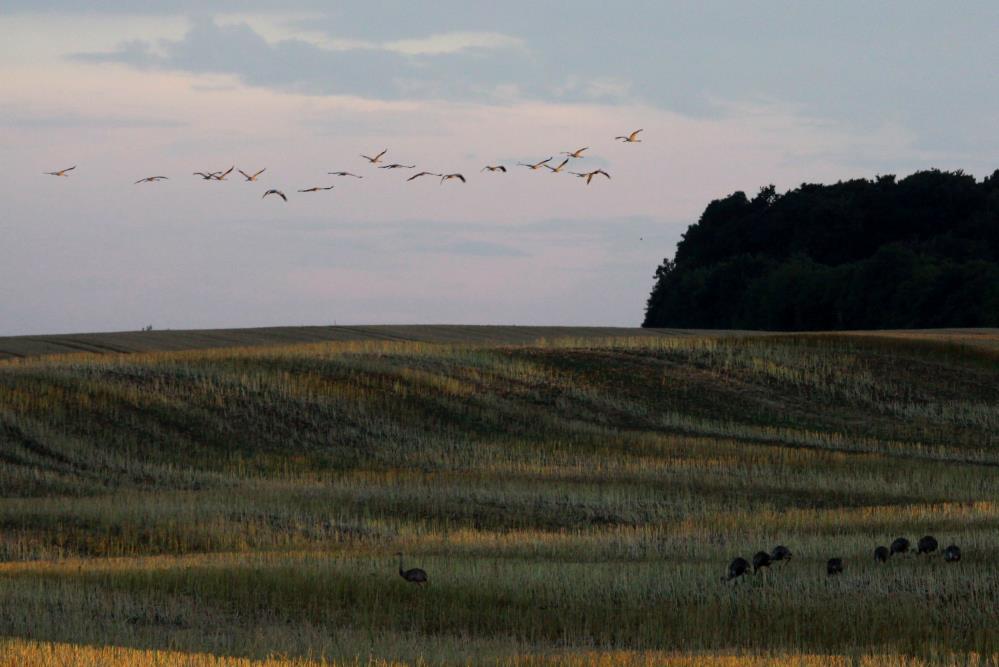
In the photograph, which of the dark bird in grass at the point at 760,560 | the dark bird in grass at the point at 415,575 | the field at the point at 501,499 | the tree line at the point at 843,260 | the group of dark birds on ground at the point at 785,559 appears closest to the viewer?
the field at the point at 501,499

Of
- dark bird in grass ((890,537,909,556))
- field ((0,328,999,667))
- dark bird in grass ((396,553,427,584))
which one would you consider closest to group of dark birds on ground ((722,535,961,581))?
dark bird in grass ((890,537,909,556))

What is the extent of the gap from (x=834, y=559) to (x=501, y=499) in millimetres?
12384

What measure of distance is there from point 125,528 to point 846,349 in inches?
1385

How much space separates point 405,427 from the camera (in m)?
43.6

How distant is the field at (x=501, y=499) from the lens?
18141 millimetres

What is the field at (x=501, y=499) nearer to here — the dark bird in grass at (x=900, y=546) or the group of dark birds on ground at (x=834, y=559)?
the group of dark birds on ground at (x=834, y=559)

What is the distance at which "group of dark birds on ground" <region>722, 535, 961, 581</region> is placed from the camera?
20.9m

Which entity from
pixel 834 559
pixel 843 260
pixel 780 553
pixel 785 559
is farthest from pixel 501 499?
pixel 843 260

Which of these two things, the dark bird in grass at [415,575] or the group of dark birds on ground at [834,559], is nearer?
the dark bird in grass at [415,575]

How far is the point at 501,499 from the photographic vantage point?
33.1m

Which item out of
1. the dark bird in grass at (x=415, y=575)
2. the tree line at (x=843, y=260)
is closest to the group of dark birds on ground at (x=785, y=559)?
the dark bird in grass at (x=415, y=575)

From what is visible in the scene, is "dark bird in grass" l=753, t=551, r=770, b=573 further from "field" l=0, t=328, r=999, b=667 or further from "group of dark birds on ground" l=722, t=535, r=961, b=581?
"field" l=0, t=328, r=999, b=667

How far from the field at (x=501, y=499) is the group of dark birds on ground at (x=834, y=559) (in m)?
0.22

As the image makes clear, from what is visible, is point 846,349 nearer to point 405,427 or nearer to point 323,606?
point 405,427
